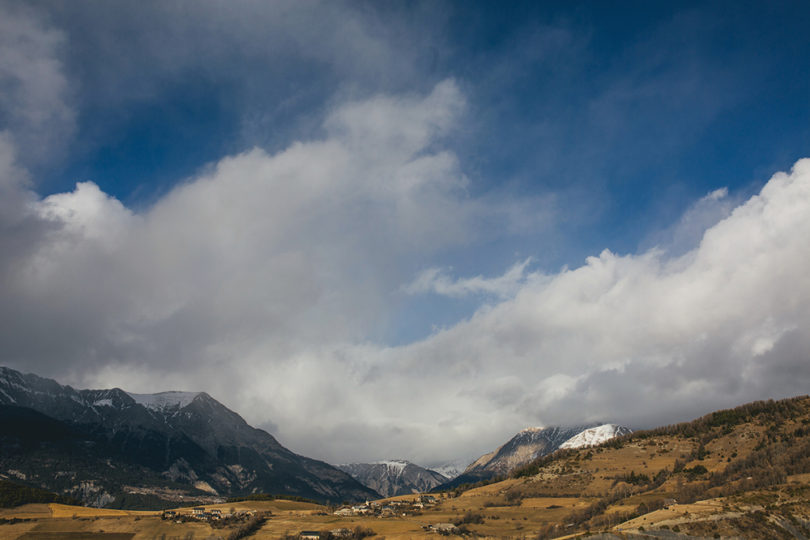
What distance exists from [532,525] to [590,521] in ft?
97.6

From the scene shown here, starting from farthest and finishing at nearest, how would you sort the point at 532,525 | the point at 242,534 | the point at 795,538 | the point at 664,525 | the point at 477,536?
1. the point at 242,534
2. the point at 532,525
3. the point at 477,536
4. the point at 664,525
5. the point at 795,538

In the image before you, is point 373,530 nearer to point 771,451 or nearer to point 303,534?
point 303,534

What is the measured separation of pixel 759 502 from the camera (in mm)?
115000

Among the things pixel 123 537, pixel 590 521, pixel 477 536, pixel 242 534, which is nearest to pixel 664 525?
pixel 590 521

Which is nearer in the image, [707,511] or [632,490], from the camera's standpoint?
[707,511]

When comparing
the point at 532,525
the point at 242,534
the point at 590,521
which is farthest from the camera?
the point at 242,534

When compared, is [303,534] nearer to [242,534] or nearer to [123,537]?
[242,534]

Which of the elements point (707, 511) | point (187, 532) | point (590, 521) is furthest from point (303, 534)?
point (707, 511)

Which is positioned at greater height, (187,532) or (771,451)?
(771,451)

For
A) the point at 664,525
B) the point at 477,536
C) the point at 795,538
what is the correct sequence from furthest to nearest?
the point at 477,536
the point at 664,525
the point at 795,538

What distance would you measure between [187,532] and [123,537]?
27.2 m

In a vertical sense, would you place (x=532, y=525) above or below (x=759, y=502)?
below

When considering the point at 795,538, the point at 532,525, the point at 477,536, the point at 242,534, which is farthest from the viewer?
the point at 242,534

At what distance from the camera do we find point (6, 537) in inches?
7692
